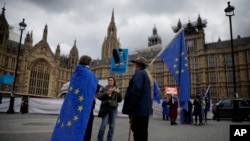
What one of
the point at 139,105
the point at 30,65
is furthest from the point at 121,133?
the point at 30,65

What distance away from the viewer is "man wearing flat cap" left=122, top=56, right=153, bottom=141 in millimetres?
3721

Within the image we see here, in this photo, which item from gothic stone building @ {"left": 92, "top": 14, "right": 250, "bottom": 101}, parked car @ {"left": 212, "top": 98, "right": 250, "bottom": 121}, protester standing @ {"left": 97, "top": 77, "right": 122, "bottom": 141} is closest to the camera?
protester standing @ {"left": 97, "top": 77, "right": 122, "bottom": 141}

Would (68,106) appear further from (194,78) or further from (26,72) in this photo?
(26,72)

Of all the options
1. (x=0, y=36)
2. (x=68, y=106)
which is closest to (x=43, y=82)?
(x=0, y=36)

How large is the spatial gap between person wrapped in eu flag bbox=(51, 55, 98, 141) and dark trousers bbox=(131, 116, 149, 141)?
0.89 m

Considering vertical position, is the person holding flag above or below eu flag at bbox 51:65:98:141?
above

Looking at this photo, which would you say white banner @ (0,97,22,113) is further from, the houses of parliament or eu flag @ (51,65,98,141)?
eu flag @ (51,65,98,141)

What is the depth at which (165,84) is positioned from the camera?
47.5 m

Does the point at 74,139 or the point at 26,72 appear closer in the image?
the point at 74,139

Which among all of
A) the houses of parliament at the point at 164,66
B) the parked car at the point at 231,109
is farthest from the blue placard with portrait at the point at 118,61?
the houses of parliament at the point at 164,66

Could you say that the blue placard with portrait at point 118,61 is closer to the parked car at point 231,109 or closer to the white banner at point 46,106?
the parked car at point 231,109

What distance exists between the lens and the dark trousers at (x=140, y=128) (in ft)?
12.2

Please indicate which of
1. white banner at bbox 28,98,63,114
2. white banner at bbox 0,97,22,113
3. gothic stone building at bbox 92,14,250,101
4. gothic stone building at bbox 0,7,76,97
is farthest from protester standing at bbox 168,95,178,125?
gothic stone building at bbox 0,7,76,97

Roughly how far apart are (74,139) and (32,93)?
53.1 metres
